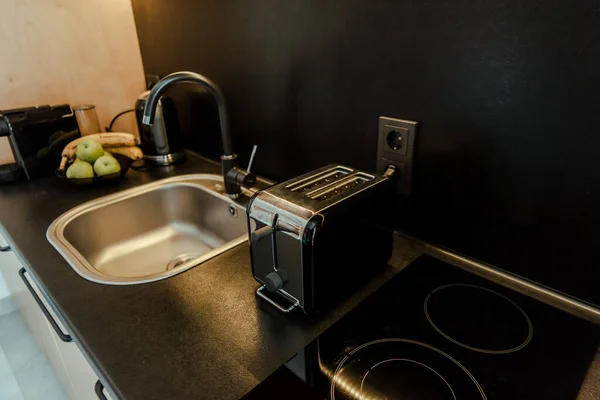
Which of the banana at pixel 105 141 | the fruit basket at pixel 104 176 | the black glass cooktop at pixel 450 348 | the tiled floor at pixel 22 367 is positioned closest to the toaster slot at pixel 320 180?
the black glass cooktop at pixel 450 348

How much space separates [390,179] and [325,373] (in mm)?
349

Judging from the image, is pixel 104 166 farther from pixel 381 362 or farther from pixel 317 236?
pixel 381 362

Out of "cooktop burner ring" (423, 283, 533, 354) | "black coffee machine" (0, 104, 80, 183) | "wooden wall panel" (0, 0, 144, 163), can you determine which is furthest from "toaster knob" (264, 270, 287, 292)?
"wooden wall panel" (0, 0, 144, 163)

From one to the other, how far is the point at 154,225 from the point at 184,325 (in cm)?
62

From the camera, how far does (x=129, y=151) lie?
1262 millimetres

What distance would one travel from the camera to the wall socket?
2.50ft

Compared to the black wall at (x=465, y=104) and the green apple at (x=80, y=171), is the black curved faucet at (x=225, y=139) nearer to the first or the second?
the black wall at (x=465, y=104)

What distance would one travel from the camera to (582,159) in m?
0.58

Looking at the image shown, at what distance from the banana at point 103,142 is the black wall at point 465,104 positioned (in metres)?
0.51

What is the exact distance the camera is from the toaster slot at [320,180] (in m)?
0.66

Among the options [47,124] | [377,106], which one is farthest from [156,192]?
[377,106]

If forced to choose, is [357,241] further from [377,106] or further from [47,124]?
[47,124]

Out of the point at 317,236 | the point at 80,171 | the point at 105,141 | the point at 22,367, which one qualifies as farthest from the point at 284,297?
the point at 22,367

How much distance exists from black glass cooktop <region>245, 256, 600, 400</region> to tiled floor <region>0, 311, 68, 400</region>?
126 centimetres
